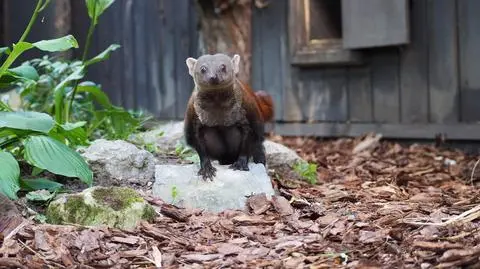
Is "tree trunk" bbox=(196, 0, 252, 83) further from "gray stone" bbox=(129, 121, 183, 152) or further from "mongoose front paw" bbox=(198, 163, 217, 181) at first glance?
"mongoose front paw" bbox=(198, 163, 217, 181)

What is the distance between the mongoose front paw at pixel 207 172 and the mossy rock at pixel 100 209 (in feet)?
2.29

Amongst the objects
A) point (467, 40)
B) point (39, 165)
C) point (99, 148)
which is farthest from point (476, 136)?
point (39, 165)

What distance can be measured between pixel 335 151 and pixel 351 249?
414 centimetres

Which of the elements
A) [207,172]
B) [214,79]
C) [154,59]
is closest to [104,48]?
[154,59]

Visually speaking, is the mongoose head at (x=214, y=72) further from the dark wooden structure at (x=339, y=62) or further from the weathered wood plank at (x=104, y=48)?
the weathered wood plank at (x=104, y=48)

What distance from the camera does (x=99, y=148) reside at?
4953mm

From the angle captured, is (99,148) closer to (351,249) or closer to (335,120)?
(351,249)

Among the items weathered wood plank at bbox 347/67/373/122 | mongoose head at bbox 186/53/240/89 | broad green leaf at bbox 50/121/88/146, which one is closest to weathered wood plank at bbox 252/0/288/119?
weathered wood plank at bbox 347/67/373/122

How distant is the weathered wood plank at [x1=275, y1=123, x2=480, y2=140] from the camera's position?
23.6 ft

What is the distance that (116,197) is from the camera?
13.1 feet

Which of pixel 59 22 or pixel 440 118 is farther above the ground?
pixel 59 22

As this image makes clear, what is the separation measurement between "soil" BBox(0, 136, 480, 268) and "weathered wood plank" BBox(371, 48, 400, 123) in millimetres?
2729

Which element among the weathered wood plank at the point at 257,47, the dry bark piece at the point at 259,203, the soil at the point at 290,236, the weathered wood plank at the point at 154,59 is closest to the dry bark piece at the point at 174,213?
the soil at the point at 290,236

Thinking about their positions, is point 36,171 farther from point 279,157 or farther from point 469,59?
point 469,59
